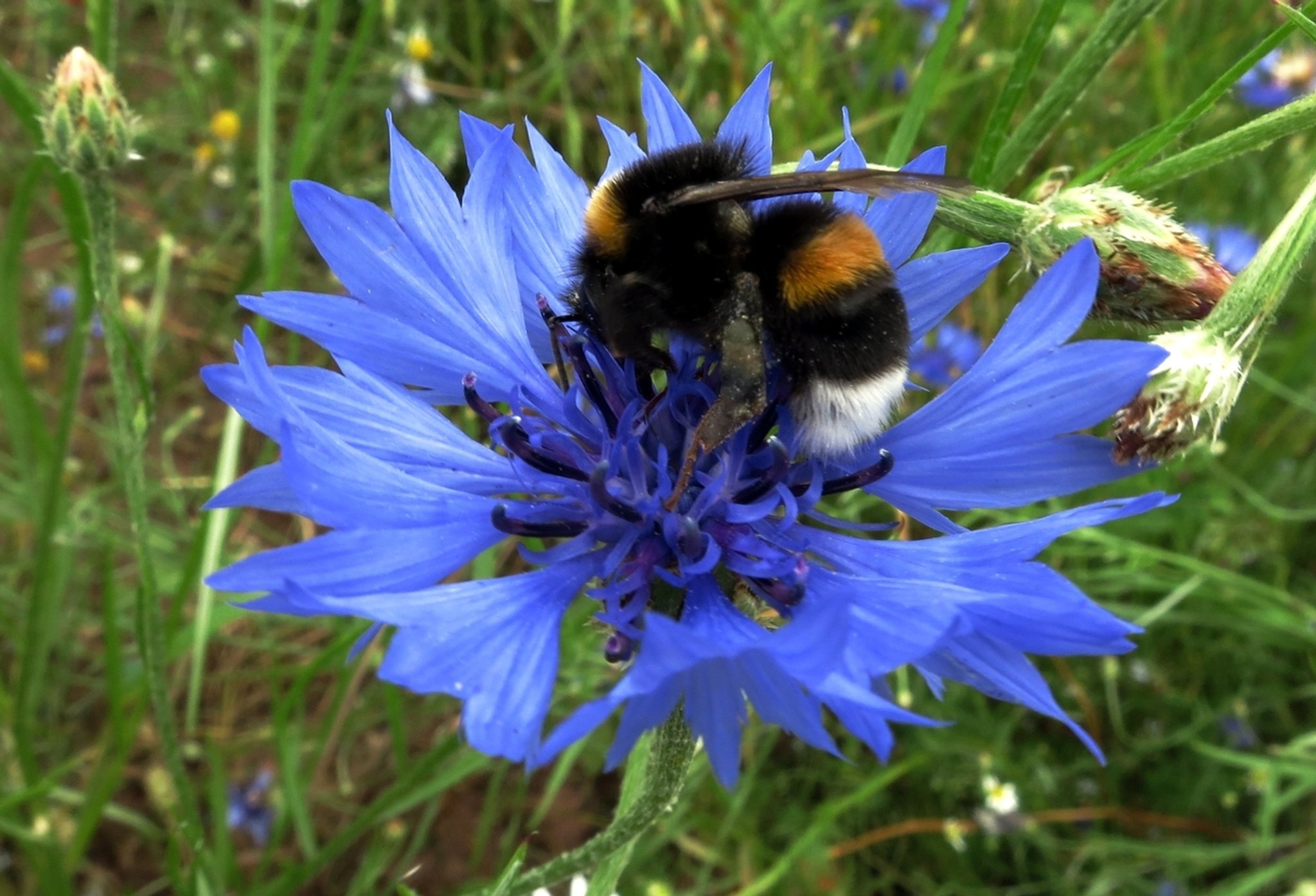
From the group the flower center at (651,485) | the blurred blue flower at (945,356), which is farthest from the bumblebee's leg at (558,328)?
the blurred blue flower at (945,356)

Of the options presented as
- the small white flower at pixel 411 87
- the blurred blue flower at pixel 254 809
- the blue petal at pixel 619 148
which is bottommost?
the blurred blue flower at pixel 254 809

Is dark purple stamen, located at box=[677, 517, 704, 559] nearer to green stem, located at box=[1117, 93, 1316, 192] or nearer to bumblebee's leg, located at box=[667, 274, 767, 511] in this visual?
bumblebee's leg, located at box=[667, 274, 767, 511]

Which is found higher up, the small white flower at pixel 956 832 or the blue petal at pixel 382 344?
the blue petal at pixel 382 344

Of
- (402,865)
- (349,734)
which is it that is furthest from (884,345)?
(402,865)

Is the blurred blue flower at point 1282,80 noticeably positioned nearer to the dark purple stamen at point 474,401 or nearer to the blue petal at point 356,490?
the dark purple stamen at point 474,401

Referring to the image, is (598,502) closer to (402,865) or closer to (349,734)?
(349,734)

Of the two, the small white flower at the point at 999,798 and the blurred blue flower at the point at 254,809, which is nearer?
the small white flower at the point at 999,798

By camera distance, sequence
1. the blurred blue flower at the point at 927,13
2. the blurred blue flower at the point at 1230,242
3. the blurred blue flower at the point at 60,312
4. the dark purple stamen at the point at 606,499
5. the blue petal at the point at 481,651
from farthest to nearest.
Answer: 1. the blurred blue flower at the point at 927,13
2. the blurred blue flower at the point at 60,312
3. the blurred blue flower at the point at 1230,242
4. the dark purple stamen at the point at 606,499
5. the blue petal at the point at 481,651

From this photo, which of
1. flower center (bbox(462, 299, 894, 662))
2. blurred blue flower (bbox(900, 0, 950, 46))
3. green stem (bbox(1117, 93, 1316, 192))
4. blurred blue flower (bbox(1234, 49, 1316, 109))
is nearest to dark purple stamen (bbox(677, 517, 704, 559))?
flower center (bbox(462, 299, 894, 662))
